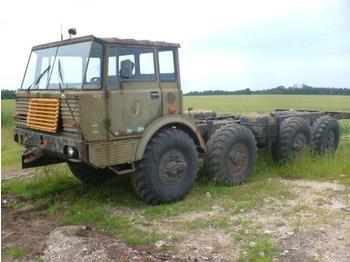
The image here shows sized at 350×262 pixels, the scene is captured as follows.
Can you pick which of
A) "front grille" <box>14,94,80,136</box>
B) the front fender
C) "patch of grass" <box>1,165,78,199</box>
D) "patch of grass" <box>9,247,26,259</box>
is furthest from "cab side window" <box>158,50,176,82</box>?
"patch of grass" <box>9,247,26,259</box>

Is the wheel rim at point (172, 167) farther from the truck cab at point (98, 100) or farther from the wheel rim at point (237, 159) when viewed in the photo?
the wheel rim at point (237, 159)

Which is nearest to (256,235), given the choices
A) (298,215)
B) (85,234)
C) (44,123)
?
(298,215)

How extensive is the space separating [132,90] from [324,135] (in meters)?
5.51

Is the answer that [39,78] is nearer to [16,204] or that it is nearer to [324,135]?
[16,204]

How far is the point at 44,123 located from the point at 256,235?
10.7 feet

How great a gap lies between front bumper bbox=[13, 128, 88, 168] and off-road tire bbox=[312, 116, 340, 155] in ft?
18.6

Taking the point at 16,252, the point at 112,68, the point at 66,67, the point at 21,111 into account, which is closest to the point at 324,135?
the point at 112,68

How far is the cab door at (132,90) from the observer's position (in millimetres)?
6691

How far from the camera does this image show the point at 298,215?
264 inches

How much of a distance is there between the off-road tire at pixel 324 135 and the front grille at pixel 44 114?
6.05 meters

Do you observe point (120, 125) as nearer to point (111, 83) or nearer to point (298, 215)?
point (111, 83)

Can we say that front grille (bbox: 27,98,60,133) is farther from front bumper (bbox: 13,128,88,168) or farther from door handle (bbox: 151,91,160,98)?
door handle (bbox: 151,91,160,98)

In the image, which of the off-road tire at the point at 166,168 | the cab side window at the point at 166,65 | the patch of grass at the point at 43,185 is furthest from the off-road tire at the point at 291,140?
the patch of grass at the point at 43,185

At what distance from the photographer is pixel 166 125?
7.47 meters
